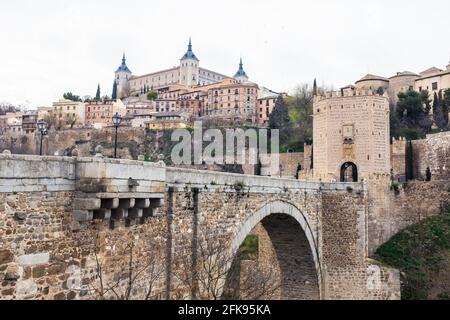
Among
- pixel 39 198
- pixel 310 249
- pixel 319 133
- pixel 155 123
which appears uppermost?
pixel 155 123

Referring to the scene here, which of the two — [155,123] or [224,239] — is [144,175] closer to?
[224,239]

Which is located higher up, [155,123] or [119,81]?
[119,81]

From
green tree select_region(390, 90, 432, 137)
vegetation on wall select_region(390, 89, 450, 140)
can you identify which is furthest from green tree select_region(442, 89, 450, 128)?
green tree select_region(390, 90, 432, 137)

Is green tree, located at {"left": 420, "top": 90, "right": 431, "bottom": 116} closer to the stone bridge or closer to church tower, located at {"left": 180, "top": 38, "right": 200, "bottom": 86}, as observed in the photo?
the stone bridge

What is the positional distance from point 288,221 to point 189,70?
107282 mm

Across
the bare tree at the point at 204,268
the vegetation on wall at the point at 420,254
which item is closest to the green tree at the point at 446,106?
the vegetation on wall at the point at 420,254

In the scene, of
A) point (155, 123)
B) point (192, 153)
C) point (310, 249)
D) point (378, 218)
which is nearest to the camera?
point (310, 249)

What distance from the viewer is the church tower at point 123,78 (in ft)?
449

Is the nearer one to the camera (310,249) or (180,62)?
(310,249)

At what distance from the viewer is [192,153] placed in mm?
65875

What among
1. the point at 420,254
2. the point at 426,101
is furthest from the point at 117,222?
the point at 426,101

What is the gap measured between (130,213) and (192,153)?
5715cm

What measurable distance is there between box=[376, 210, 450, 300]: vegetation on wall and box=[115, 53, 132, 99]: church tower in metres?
118
